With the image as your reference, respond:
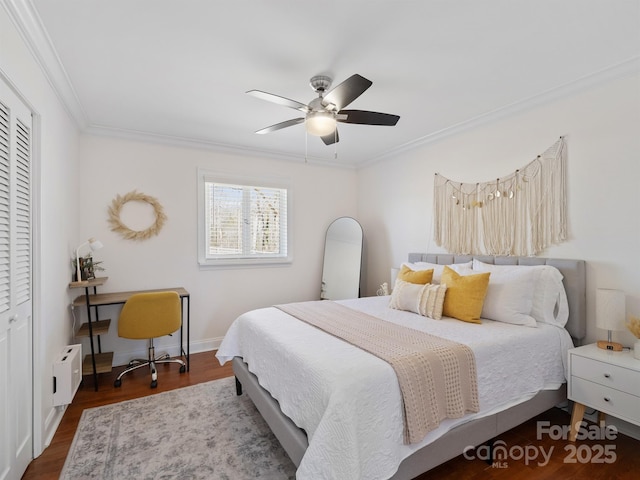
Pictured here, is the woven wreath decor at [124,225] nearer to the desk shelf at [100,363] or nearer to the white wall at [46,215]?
the white wall at [46,215]

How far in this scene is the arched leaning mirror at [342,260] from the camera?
4379 mm

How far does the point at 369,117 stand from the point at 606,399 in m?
2.41

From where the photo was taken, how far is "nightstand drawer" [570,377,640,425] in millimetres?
1848

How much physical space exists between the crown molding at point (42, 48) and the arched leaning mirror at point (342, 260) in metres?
3.23

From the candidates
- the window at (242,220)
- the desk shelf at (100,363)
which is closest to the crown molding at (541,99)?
the window at (242,220)

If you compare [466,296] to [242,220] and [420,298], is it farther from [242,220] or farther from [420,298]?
[242,220]

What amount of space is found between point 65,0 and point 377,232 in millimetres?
3848

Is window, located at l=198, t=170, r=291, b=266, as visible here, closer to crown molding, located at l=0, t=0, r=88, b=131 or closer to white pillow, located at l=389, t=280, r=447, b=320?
crown molding, located at l=0, t=0, r=88, b=131

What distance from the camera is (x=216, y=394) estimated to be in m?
2.77

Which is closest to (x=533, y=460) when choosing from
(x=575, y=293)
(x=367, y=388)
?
(x=575, y=293)

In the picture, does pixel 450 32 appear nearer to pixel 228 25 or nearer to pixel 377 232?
pixel 228 25

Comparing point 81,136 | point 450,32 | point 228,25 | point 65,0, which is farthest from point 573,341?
point 81,136

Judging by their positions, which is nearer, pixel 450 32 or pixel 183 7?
pixel 183 7

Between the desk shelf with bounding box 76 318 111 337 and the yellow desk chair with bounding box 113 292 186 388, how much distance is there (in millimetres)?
213
